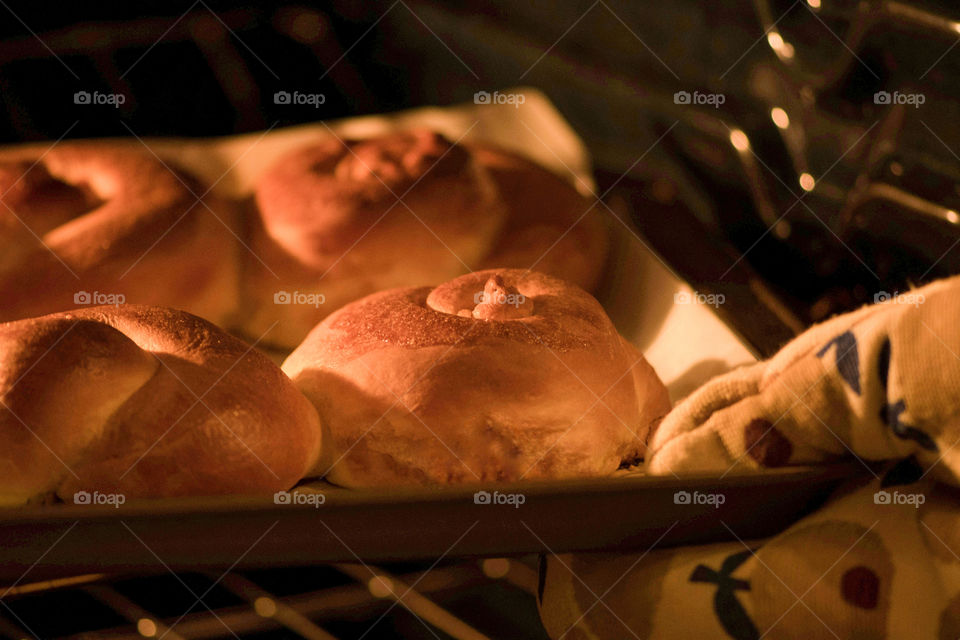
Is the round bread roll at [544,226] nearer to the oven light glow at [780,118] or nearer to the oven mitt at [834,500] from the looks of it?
the oven light glow at [780,118]

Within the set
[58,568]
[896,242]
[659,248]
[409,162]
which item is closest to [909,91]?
[896,242]

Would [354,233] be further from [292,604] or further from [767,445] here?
[767,445]

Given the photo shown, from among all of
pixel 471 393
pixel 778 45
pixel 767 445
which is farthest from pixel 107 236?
pixel 778 45

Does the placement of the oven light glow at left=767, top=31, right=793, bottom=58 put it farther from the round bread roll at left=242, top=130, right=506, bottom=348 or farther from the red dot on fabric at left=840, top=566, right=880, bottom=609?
the red dot on fabric at left=840, top=566, right=880, bottom=609

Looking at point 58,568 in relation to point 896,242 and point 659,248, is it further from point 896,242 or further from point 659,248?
point 896,242

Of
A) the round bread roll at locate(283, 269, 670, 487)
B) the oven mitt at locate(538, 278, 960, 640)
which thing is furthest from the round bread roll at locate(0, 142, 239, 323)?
the oven mitt at locate(538, 278, 960, 640)

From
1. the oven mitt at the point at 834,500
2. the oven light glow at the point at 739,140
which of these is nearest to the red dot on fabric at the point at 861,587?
the oven mitt at the point at 834,500

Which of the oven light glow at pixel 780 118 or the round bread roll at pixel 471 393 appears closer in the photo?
the round bread roll at pixel 471 393
